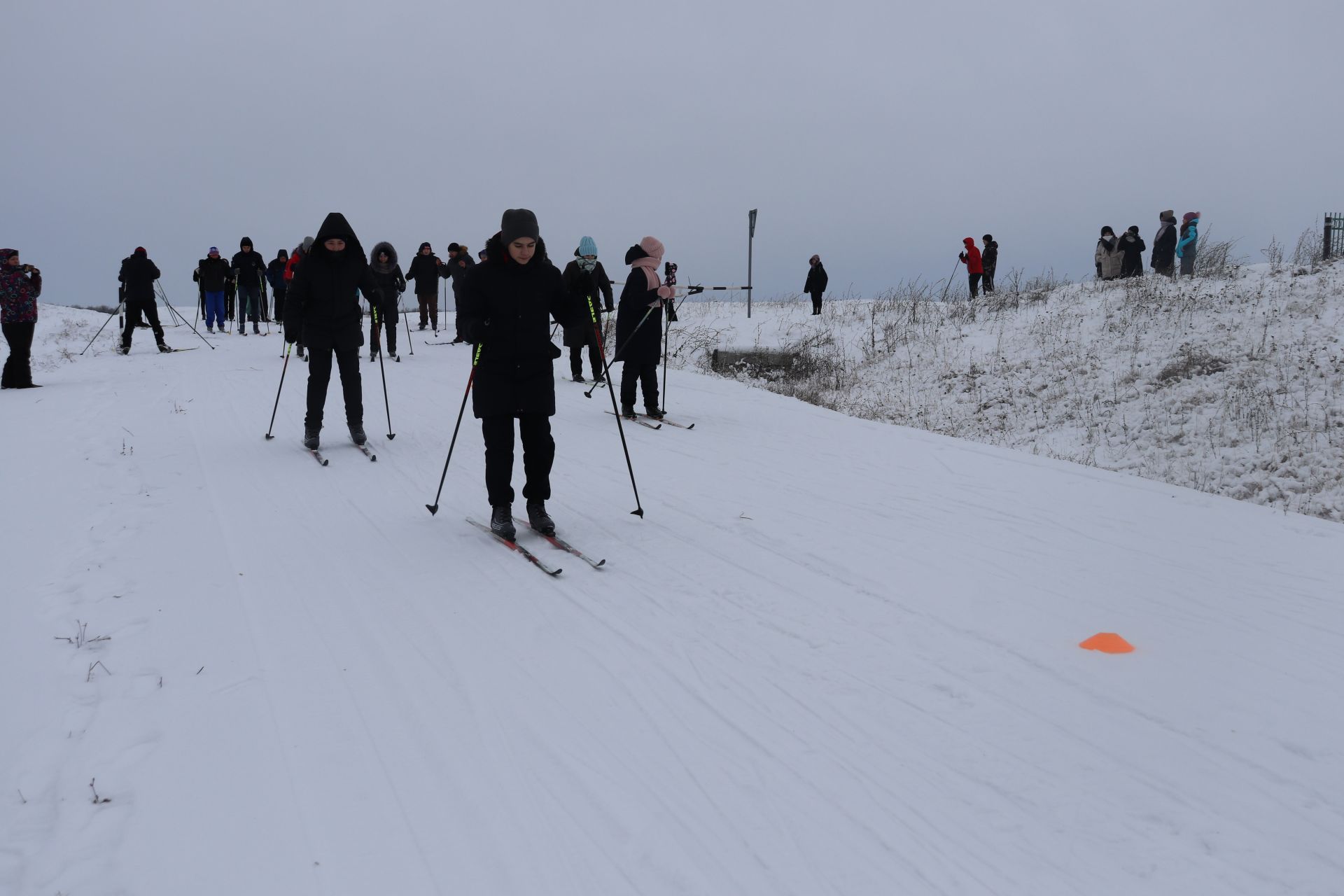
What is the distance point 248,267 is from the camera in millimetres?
21094

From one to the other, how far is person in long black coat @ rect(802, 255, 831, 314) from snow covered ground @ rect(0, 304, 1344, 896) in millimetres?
14818

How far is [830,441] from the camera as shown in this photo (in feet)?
30.9

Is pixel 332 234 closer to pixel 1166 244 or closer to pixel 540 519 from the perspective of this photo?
pixel 540 519

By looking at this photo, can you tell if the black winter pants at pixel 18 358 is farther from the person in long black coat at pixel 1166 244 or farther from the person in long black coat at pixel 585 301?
the person in long black coat at pixel 1166 244

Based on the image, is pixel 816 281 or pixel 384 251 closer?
pixel 384 251

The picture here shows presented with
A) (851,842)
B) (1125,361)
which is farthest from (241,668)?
(1125,361)

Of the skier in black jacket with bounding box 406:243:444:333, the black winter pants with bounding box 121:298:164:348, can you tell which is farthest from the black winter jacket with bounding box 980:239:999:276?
the black winter pants with bounding box 121:298:164:348

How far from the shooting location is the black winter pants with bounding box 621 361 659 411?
10383 mm

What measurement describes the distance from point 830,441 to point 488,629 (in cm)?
576

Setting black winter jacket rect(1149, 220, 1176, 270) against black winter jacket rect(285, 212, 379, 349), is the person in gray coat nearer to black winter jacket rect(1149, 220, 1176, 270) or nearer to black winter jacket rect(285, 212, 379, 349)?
black winter jacket rect(1149, 220, 1176, 270)

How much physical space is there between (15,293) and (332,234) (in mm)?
7243

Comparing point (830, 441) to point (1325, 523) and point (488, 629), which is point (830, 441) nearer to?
point (1325, 523)

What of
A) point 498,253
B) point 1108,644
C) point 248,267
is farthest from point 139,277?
point 1108,644

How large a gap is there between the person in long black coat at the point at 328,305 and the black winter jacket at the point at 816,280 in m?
14.5
